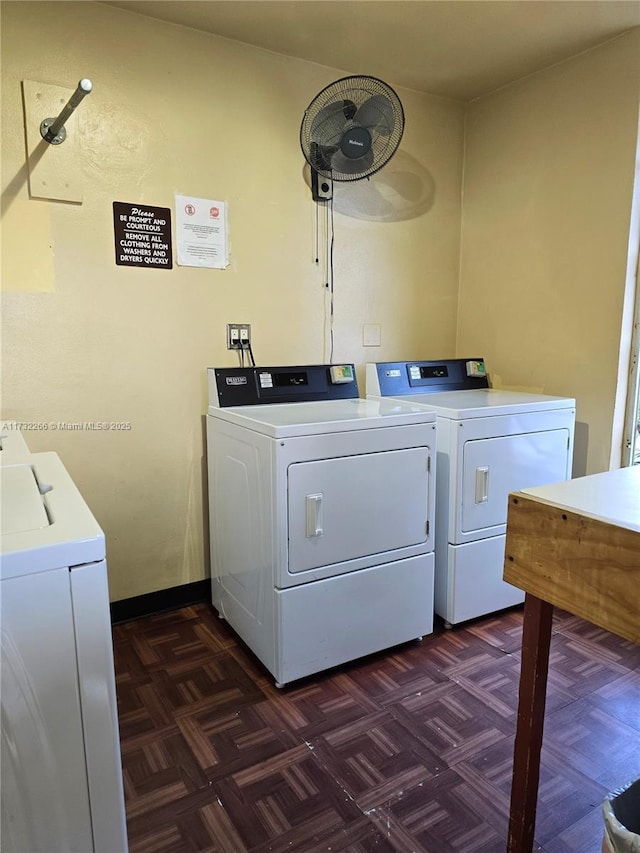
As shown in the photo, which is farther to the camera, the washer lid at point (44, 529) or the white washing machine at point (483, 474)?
the white washing machine at point (483, 474)

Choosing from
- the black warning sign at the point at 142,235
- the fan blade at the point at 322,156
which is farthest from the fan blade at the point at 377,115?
the black warning sign at the point at 142,235

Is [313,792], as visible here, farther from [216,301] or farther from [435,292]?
[435,292]

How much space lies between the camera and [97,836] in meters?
0.94

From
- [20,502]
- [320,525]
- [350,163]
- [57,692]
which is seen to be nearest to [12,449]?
[20,502]

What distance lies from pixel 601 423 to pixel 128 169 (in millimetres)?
2317

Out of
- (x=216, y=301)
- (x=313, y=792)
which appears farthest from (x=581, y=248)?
(x=313, y=792)

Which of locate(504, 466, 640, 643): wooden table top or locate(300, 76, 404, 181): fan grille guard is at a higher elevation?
locate(300, 76, 404, 181): fan grille guard

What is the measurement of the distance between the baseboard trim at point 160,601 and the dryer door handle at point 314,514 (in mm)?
930

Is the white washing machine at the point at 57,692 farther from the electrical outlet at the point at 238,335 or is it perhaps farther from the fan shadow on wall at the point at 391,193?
the fan shadow on wall at the point at 391,193

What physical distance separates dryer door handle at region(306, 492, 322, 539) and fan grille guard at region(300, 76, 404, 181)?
1475 millimetres

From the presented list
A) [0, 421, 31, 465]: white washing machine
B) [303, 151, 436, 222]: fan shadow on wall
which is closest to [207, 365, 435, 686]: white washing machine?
[0, 421, 31, 465]: white washing machine

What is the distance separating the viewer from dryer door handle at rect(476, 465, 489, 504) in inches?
88.9

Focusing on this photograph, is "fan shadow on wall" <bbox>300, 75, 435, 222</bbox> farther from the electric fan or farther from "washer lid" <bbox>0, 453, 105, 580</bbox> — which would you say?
"washer lid" <bbox>0, 453, 105, 580</bbox>

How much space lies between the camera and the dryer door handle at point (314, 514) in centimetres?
186
